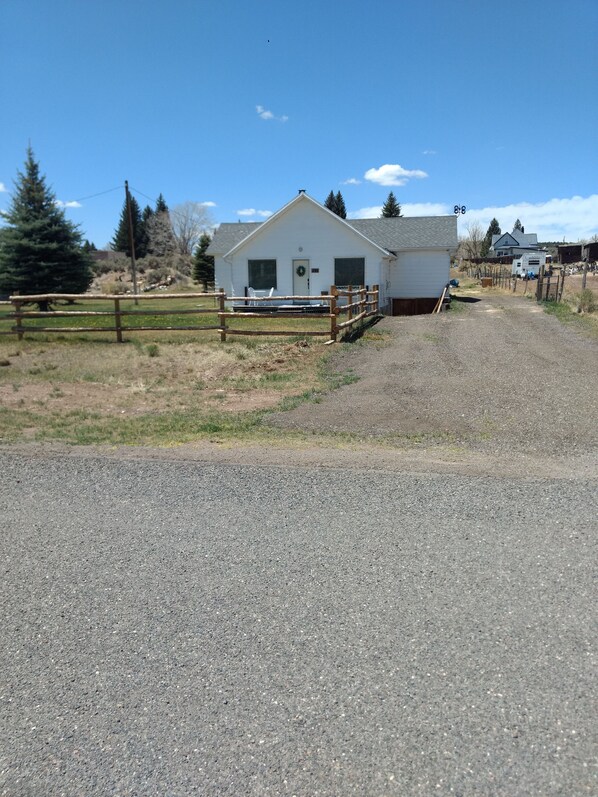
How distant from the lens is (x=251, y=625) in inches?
122

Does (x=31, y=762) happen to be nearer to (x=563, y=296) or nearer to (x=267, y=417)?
(x=267, y=417)

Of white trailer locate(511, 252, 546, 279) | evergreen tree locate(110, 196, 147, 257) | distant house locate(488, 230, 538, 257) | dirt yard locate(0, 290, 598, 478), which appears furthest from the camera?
distant house locate(488, 230, 538, 257)

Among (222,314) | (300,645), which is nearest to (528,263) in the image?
(222,314)

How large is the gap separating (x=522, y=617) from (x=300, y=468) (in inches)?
112

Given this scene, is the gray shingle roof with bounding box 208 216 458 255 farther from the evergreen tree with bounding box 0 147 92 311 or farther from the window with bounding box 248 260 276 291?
the evergreen tree with bounding box 0 147 92 311

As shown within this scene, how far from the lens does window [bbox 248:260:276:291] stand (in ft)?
91.7

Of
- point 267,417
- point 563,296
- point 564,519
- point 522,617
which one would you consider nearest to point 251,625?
point 522,617

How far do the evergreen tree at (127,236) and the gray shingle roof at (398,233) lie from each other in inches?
2172

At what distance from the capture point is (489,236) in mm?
124562

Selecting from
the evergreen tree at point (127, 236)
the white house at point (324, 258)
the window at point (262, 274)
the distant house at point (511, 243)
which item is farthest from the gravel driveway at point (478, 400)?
the distant house at point (511, 243)

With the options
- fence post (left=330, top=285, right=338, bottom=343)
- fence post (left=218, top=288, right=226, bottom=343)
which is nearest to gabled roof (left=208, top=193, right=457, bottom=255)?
fence post (left=218, top=288, right=226, bottom=343)

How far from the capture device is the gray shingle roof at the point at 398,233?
29891 millimetres

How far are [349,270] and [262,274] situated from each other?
13.5 ft

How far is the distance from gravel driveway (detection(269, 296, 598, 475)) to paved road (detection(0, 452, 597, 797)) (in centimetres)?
164
